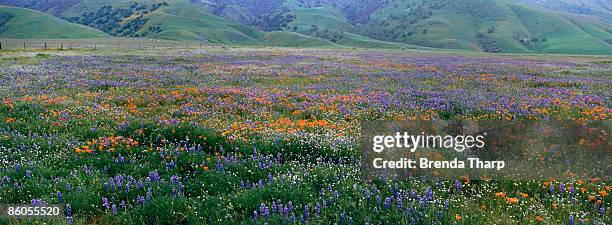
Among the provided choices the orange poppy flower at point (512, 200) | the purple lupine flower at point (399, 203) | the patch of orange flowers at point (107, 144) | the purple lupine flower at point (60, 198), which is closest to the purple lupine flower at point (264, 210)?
the purple lupine flower at point (399, 203)

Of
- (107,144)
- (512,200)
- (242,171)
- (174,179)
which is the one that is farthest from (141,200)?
(512,200)

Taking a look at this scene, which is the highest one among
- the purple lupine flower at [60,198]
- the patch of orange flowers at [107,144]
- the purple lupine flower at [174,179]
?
the patch of orange flowers at [107,144]

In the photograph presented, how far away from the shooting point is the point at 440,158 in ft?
21.6

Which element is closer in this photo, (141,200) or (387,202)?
(387,202)

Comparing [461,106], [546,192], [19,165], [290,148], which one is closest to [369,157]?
[290,148]

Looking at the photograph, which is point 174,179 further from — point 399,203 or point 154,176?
point 399,203

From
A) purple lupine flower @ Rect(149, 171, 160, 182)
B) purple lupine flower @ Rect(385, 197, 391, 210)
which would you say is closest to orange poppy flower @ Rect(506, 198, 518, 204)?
purple lupine flower @ Rect(385, 197, 391, 210)

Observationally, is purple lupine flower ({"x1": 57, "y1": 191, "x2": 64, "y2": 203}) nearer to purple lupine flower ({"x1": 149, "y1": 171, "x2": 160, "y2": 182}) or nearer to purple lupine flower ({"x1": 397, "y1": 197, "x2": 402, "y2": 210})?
purple lupine flower ({"x1": 149, "y1": 171, "x2": 160, "y2": 182})

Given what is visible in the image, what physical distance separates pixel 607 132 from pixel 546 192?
145 inches

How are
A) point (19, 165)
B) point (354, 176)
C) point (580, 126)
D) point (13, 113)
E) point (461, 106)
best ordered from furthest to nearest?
1. point (461, 106)
2. point (13, 113)
3. point (580, 126)
4. point (19, 165)
5. point (354, 176)

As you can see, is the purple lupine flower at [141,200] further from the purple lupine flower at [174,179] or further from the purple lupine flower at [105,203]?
the purple lupine flower at [174,179]

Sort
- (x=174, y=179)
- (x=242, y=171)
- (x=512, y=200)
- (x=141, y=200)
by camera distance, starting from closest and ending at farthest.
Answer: (x=512, y=200) < (x=141, y=200) < (x=174, y=179) < (x=242, y=171)

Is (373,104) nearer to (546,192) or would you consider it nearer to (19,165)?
(546,192)

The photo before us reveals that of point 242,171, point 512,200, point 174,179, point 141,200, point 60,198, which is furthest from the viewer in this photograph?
point 242,171
